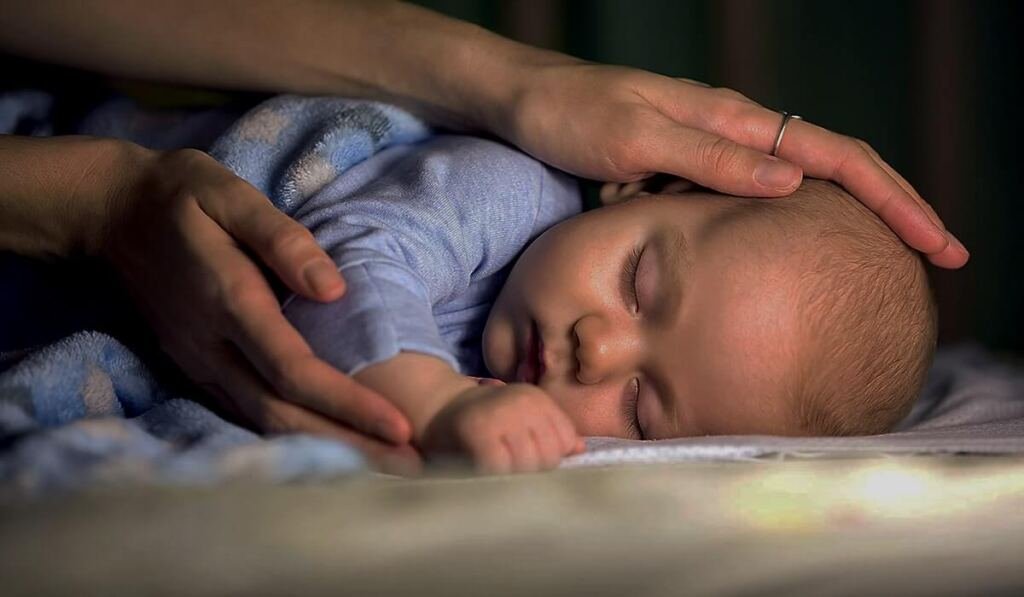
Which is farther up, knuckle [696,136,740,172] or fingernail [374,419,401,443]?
knuckle [696,136,740,172]

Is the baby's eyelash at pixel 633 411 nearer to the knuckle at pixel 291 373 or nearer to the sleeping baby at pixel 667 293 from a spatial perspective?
the sleeping baby at pixel 667 293

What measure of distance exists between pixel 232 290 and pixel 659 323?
424 millimetres

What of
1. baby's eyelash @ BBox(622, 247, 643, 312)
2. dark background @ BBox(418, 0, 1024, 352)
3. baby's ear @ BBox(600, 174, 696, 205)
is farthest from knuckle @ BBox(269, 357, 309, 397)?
dark background @ BBox(418, 0, 1024, 352)

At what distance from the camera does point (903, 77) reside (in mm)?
1873

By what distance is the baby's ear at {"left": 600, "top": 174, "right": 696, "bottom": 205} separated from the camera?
1131 millimetres

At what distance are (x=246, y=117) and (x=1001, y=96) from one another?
4.57 ft

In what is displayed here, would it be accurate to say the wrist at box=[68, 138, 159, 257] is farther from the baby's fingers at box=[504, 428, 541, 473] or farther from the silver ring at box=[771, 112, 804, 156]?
the silver ring at box=[771, 112, 804, 156]

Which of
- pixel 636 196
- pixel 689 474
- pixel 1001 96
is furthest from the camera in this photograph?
pixel 1001 96

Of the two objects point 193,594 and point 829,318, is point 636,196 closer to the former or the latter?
point 829,318

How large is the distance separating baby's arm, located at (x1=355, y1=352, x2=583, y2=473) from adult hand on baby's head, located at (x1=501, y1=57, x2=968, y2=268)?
1.26 feet

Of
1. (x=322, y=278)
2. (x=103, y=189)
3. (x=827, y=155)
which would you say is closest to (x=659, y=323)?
(x=827, y=155)

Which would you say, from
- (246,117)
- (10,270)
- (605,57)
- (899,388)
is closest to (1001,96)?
(605,57)

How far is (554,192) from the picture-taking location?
3.83 feet

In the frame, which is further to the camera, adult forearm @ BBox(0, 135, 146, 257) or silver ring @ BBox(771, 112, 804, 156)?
silver ring @ BBox(771, 112, 804, 156)
